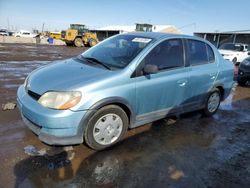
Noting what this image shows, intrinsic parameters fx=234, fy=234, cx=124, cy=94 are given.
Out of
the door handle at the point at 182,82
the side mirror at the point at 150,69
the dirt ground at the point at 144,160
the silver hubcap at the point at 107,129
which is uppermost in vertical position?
the side mirror at the point at 150,69

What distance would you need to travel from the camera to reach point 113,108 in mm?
3387

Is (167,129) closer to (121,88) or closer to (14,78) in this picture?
(121,88)

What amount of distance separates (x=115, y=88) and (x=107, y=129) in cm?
63

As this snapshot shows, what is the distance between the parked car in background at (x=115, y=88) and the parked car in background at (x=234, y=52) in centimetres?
1179

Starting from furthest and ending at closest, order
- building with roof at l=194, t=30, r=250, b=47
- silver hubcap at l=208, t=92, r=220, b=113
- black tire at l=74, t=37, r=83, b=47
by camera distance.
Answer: building with roof at l=194, t=30, r=250, b=47, black tire at l=74, t=37, r=83, b=47, silver hubcap at l=208, t=92, r=220, b=113

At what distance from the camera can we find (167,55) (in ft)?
13.3

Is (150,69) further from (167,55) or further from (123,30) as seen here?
(123,30)

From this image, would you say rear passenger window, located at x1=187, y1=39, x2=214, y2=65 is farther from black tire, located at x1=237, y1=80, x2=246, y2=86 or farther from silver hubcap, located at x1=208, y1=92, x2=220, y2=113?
black tire, located at x1=237, y1=80, x2=246, y2=86

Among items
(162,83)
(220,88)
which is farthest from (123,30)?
(162,83)

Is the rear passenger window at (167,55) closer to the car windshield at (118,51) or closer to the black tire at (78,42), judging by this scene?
the car windshield at (118,51)

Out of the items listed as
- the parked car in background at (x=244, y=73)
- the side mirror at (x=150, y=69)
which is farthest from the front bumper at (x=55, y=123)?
the parked car in background at (x=244, y=73)

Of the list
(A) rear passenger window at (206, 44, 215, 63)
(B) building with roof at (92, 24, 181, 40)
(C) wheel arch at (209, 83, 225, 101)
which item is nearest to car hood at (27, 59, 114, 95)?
(A) rear passenger window at (206, 44, 215, 63)

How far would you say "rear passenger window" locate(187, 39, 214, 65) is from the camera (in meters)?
4.43

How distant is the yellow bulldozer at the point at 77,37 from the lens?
27422 mm
